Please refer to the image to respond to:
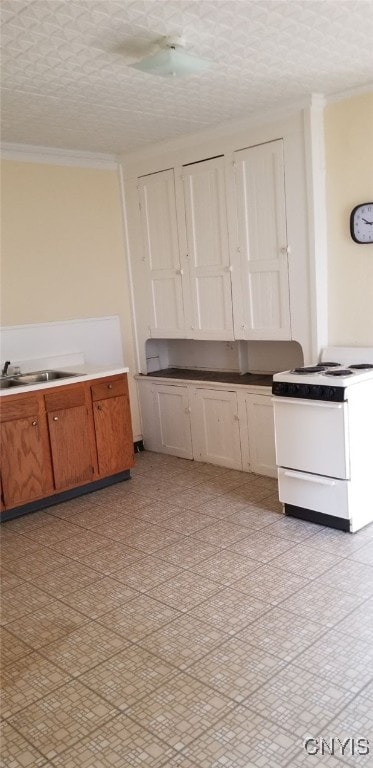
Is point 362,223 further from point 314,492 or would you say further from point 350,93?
point 314,492

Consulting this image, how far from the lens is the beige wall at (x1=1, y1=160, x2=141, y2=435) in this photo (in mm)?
4355

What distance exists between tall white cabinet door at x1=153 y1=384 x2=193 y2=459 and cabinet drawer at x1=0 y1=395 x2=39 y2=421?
132 cm

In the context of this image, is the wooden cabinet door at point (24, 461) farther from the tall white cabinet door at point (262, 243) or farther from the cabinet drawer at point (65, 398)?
the tall white cabinet door at point (262, 243)

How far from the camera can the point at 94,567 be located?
3207mm

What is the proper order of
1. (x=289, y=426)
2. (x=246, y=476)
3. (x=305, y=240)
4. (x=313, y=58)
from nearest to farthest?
(x=313, y=58) → (x=289, y=426) → (x=305, y=240) → (x=246, y=476)

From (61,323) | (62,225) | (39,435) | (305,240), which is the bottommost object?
(39,435)

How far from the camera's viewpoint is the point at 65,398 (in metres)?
4.06

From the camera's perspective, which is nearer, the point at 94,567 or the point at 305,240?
the point at 94,567

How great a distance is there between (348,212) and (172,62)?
151cm

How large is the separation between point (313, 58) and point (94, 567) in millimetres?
2816

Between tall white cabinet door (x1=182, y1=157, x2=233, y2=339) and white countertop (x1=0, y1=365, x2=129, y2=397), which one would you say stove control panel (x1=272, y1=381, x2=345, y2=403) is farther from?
white countertop (x1=0, y1=365, x2=129, y2=397)

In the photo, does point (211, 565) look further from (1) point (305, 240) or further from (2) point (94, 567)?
(1) point (305, 240)

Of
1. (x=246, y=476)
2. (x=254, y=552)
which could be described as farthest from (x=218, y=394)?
(x=254, y=552)

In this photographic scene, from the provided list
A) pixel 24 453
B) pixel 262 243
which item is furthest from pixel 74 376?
pixel 262 243
